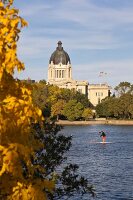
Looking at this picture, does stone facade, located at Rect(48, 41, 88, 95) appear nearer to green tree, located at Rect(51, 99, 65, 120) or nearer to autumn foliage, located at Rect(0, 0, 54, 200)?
green tree, located at Rect(51, 99, 65, 120)

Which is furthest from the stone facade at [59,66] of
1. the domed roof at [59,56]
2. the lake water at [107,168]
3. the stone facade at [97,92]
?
the lake water at [107,168]

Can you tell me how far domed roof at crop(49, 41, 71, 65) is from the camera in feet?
614

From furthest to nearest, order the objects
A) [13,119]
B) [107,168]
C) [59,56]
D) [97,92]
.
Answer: [59,56] → [97,92] → [107,168] → [13,119]

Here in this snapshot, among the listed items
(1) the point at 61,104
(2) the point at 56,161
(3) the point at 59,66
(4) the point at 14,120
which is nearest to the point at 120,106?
(1) the point at 61,104

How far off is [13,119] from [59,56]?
596ft

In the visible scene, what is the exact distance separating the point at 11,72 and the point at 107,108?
11580cm

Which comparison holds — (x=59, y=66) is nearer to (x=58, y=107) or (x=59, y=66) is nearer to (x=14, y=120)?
(x=58, y=107)

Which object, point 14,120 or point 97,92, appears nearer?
point 14,120

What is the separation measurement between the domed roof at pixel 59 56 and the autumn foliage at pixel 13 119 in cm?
17992

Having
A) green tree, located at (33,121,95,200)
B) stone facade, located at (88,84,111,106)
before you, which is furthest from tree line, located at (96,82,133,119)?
green tree, located at (33,121,95,200)

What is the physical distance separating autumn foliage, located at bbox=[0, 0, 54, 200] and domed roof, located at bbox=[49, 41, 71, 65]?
180 meters

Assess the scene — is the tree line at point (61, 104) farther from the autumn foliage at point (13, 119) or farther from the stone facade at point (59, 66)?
the autumn foliage at point (13, 119)

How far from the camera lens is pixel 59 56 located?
616ft

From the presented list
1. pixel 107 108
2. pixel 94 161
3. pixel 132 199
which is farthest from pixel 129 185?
pixel 107 108
